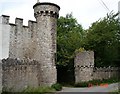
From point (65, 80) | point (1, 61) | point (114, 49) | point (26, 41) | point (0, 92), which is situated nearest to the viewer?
point (0, 92)

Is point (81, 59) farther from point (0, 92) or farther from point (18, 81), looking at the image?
point (0, 92)

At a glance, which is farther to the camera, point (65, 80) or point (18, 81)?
point (65, 80)

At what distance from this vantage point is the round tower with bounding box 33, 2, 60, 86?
25953mm

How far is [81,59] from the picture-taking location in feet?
96.4

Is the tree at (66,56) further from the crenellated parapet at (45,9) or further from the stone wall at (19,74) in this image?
the crenellated parapet at (45,9)

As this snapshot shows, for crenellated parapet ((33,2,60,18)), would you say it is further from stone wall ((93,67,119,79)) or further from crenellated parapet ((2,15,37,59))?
stone wall ((93,67,119,79))

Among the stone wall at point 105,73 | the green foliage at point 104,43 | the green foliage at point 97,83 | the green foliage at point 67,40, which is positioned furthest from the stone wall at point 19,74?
the green foliage at point 104,43

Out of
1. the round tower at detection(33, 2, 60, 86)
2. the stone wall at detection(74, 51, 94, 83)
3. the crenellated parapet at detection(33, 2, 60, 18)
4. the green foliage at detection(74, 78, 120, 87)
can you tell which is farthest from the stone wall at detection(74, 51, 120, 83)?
the crenellated parapet at detection(33, 2, 60, 18)

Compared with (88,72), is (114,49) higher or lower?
higher

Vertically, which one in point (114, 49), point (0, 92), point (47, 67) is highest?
point (114, 49)

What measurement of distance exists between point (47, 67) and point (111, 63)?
10084 millimetres

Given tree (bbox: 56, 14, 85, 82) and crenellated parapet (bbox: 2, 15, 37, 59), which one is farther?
tree (bbox: 56, 14, 85, 82)

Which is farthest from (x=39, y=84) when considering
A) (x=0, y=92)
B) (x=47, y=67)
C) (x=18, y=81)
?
(x=0, y=92)

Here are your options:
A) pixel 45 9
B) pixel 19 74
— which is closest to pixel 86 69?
pixel 45 9
